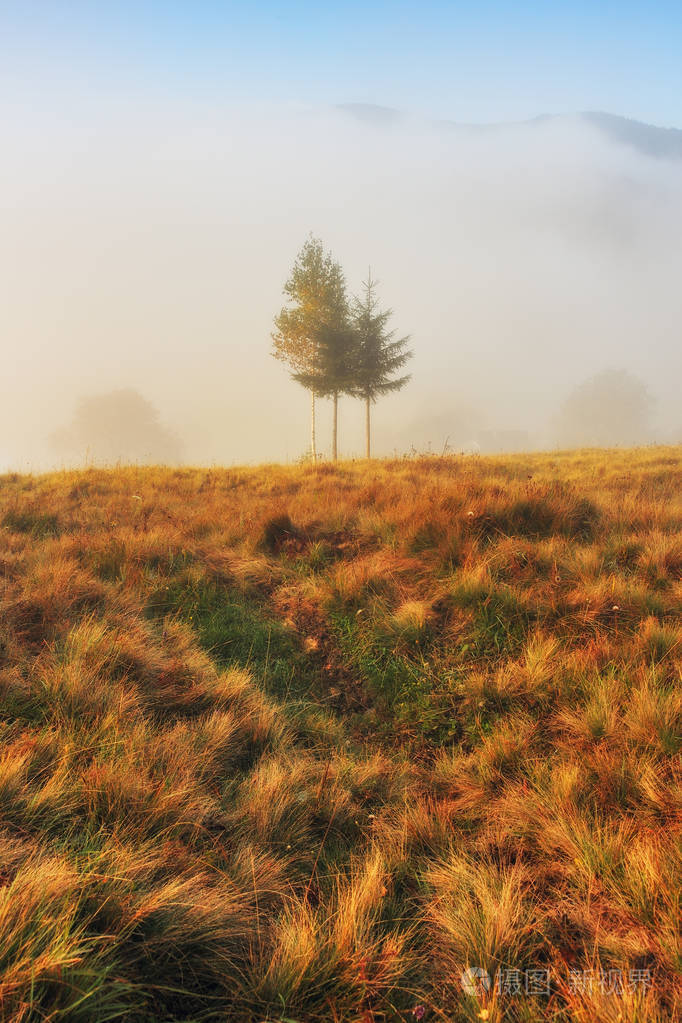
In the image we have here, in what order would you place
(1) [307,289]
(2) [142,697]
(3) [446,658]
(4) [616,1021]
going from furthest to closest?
(1) [307,289], (3) [446,658], (2) [142,697], (4) [616,1021]

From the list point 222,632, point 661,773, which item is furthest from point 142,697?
point 661,773

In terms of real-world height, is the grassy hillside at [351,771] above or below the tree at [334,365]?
below

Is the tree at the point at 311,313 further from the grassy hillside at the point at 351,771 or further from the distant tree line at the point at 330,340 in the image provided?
the grassy hillside at the point at 351,771

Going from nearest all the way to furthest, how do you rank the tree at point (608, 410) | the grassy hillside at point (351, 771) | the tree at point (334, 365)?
1. the grassy hillside at point (351, 771)
2. the tree at point (334, 365)
3. the tree at point (608, 410)

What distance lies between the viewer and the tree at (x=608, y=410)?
3777 inches

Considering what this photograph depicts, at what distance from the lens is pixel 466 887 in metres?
1.81

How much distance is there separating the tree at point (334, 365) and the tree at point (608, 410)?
81406mm

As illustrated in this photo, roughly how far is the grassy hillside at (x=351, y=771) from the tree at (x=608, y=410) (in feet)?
326

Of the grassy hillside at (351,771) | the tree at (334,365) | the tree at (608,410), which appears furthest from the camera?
the tree at (608,410)

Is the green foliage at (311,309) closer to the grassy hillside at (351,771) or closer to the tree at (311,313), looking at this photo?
the tree at (311,313)

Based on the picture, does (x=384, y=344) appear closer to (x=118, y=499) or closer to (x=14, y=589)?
(x=118, y=499)

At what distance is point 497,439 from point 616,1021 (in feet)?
355

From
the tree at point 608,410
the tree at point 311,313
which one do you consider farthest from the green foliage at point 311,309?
the tree at point 608,410

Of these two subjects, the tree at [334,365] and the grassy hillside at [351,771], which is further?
the tree at [334,365]
